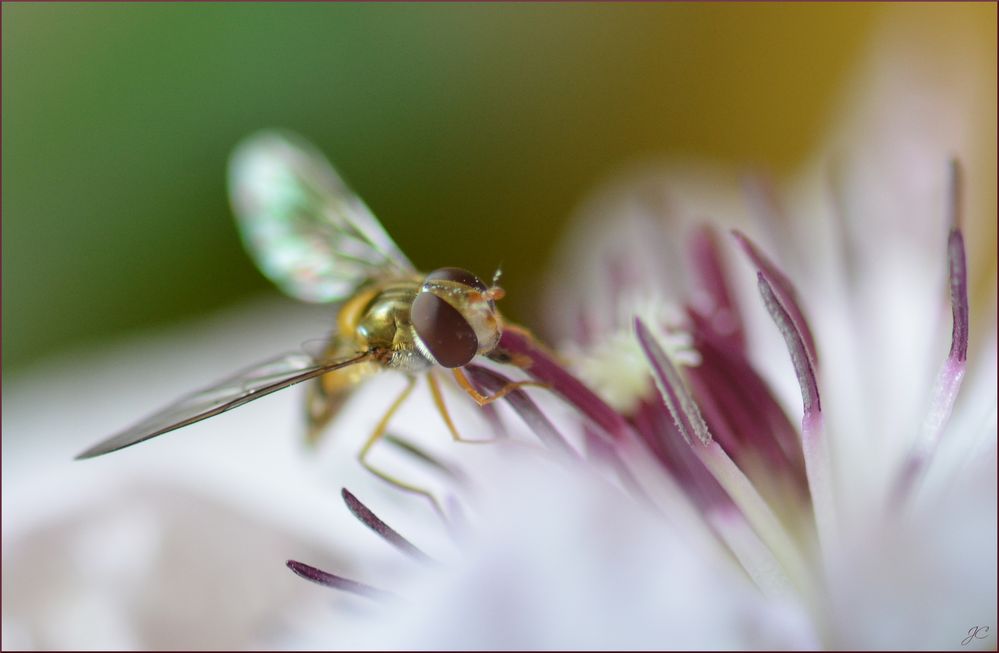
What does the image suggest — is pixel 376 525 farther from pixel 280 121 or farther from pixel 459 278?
pixel 280 121

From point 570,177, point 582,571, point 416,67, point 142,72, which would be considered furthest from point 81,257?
point 582,571

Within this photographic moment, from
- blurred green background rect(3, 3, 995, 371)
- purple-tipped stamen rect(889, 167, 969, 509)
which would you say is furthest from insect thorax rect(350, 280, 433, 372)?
blurred green background rect(3, 3, 995, 371)

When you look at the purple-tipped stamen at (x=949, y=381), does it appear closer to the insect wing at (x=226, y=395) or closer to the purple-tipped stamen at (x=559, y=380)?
the purple-tipped stamen at (x=559, y=380)

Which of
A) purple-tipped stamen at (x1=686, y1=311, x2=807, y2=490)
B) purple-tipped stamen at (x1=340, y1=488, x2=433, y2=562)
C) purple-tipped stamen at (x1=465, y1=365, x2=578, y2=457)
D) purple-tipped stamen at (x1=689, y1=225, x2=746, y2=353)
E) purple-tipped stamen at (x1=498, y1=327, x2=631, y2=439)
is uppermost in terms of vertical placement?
purple-tipped stamen at (x1=689, y1=225, x2=746, y2=353)

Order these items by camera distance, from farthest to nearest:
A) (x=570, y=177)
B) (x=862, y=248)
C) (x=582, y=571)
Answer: (x=570, y=177), (x=862, y=248), (x=582, y=571)

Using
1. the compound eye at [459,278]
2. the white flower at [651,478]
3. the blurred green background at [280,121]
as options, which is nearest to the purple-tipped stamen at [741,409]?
the white flower at [651,478]

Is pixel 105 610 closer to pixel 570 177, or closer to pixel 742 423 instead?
pixel 742 423

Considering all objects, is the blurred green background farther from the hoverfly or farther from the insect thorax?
the insect thorax
